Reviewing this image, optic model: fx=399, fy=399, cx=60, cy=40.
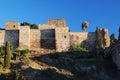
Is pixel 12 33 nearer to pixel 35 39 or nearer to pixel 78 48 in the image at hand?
pixel 35 39

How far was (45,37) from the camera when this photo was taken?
74438 millimetres

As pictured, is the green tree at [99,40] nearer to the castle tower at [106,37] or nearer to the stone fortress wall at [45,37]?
the stone fortress wall at [45,37]

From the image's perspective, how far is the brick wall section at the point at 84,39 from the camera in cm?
7438

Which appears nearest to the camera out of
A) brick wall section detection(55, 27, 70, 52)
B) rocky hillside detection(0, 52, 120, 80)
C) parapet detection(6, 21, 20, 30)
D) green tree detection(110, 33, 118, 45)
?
rocky hillside detection(0, 52, 120, 80)

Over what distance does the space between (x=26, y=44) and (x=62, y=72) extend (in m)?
14.1

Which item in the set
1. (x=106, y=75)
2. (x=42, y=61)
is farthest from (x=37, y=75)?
(x=106, y=75)

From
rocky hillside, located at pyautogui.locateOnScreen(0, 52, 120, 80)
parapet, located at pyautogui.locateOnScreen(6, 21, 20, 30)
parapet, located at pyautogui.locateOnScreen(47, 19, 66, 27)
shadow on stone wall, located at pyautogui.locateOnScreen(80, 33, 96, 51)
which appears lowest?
rocky hillside, located at pyautogui.locateOnScreen(0, 52, 120, 80)

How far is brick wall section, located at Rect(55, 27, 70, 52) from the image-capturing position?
240ft

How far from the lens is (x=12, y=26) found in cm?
7444

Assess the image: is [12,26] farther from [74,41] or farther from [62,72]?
[62,72]

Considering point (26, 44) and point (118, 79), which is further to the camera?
point (26, 44)

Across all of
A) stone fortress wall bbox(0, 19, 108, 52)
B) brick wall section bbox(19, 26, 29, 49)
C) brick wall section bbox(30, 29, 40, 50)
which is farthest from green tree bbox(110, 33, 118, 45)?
brick wall section bbox(19, 26, 29, 49)

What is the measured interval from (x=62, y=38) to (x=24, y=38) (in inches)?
276

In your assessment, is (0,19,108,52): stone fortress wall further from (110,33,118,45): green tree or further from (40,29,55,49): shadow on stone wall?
(110,33,118,45): green tree
